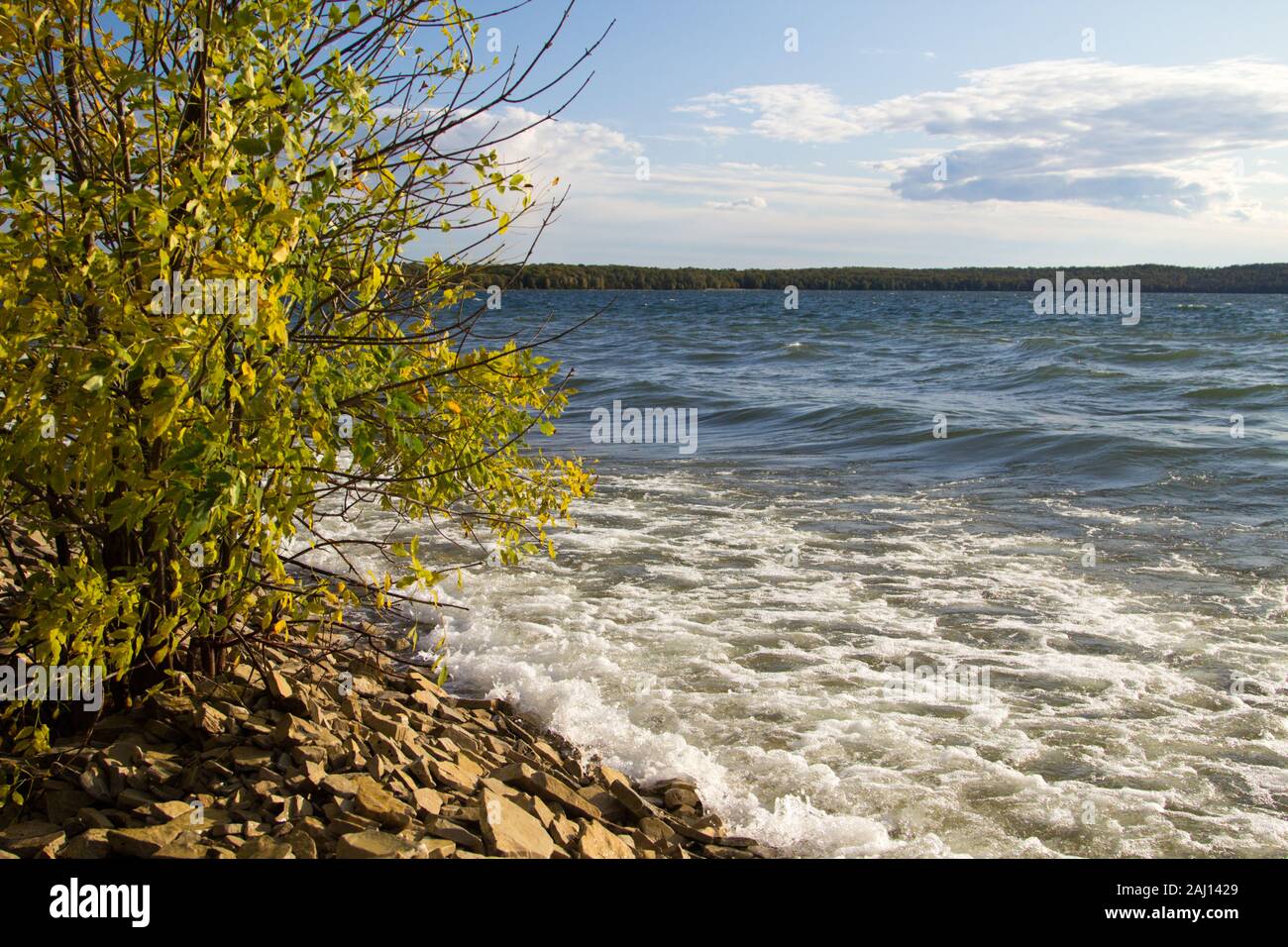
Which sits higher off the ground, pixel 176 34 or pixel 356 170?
pixel 176 34

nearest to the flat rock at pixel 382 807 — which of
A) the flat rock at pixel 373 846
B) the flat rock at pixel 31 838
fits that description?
the flat rock at pixel 373 846

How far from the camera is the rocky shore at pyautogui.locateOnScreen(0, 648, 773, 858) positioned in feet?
12.1

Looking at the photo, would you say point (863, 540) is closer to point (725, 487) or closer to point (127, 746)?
point (725, 487)

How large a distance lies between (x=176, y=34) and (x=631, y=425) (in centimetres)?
1669

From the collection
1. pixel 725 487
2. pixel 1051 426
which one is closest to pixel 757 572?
pixel 725 487

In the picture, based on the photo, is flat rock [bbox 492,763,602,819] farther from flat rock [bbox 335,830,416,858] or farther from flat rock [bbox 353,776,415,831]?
flat rock [bbox 335,830,416,858]
